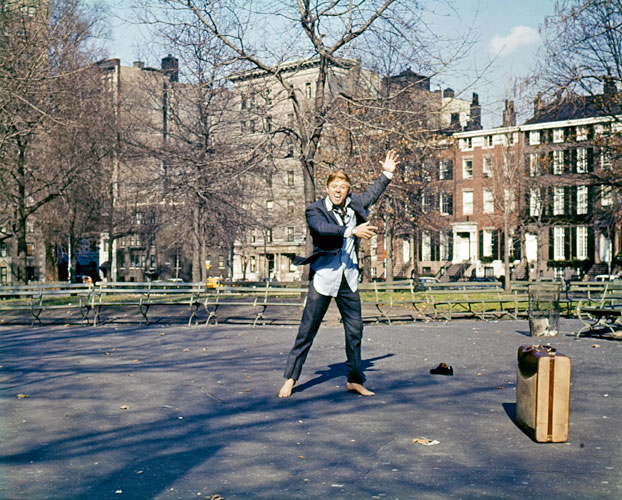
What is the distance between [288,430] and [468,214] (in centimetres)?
6264

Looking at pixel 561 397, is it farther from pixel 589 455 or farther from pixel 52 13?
pixel 52 13

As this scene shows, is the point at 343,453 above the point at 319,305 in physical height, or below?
below

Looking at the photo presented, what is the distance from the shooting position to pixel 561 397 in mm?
6000

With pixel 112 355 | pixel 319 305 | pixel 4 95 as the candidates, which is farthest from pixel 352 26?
pixel 319 305

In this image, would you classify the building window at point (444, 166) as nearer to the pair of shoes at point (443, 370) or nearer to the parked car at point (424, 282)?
the parked car at point (424, 282)

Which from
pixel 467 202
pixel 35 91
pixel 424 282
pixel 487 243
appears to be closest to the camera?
pixel 35 91

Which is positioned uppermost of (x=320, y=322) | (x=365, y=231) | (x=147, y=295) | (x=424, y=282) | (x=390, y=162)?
(x=390, y=162)

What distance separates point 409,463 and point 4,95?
16.7 meters

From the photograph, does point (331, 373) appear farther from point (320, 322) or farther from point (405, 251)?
point (405, 251)

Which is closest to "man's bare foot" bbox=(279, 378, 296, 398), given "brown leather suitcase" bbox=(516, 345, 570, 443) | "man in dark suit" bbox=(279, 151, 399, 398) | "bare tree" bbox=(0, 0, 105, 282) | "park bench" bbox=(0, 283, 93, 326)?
"man in dark suit" bbox=(279, 151, 399, 398)

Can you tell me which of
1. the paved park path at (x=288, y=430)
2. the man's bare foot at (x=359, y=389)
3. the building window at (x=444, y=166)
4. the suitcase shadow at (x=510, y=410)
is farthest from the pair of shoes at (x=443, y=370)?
the building window at (x=444, y=166)

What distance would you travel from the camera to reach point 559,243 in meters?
61.9

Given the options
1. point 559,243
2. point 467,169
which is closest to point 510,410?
point 559,243

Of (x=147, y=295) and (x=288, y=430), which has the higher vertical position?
(x=147, y=295)
